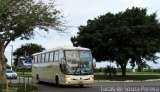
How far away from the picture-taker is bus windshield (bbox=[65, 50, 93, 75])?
3619cm

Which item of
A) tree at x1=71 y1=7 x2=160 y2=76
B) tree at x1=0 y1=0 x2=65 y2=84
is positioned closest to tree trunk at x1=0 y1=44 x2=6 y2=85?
tree at x1=0 y1=0 x2=65 y2=84

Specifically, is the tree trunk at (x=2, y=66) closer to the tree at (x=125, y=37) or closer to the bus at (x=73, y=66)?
the bus at (x=73, y=66)

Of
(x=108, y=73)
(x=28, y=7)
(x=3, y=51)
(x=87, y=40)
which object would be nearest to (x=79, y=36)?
(x=87, y=40)

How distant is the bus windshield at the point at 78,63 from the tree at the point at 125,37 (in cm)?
1941

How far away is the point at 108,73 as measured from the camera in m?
61.5

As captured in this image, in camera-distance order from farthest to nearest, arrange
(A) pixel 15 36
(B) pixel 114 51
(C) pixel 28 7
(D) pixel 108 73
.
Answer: (D) pixel 108 73 < (B) pixel 114 51 < (A) pixel 15 36 < (C) pixel 28 7

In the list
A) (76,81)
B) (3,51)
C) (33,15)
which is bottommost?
(76,81)

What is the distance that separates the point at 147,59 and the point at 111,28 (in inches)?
235

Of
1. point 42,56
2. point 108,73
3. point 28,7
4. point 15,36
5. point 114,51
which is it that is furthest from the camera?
point 108,73

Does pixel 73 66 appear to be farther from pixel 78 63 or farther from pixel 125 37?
pixel 125 37

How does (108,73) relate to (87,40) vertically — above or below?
below

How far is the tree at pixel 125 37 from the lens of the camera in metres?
56.6

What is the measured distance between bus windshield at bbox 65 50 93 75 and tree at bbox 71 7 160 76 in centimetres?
1941

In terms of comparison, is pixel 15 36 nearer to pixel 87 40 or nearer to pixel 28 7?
pixel 28 7
